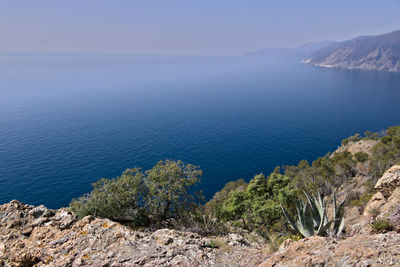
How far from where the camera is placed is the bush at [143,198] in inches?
684

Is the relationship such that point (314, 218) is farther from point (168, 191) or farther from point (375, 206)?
point (168, 191)

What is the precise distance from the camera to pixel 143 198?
63.3ft

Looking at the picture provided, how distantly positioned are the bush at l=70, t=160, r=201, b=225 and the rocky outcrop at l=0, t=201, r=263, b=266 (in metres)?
4.65

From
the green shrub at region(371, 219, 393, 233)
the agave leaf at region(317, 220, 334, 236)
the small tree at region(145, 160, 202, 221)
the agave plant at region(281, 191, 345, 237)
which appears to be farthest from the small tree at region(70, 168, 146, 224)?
the green shrub at region(371, 219, 393, 233)

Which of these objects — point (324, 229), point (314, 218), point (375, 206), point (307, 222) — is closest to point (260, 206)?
point (375, 206)

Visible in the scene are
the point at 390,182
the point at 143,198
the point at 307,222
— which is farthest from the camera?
the point at 143,198

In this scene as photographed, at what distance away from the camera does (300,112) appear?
13062cm

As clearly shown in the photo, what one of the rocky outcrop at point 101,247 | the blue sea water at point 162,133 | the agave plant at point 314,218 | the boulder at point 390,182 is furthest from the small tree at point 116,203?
the blue sea water at point 162,133

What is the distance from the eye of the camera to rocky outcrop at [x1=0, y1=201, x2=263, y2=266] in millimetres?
9391

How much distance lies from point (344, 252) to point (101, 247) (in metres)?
9.81

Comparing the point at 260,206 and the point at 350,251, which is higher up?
the point at 350,251

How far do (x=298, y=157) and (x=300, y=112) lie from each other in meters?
60.4

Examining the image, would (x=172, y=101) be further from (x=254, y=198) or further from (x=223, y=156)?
(x=254, y=198)

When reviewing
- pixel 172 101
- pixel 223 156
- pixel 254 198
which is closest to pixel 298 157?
pixel 223 156
